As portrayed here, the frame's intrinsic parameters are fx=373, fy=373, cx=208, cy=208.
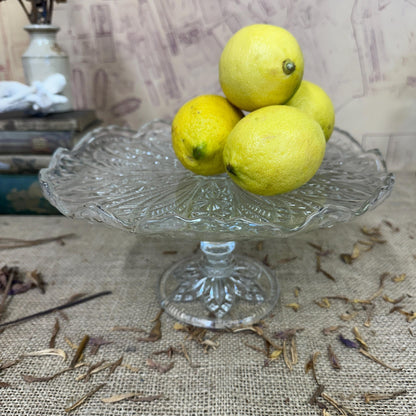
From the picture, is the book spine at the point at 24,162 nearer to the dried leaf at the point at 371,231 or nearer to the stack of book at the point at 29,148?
the stack of book at the point at 29,148

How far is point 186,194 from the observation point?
56 cm

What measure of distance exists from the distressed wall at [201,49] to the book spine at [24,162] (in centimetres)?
27

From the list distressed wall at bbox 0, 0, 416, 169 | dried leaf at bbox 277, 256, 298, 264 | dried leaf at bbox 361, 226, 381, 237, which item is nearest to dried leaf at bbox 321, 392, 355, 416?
dried leaf at bbox 277, 256, 298, 264

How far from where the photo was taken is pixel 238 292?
65 centimetres

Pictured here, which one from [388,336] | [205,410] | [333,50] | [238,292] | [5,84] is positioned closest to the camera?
[205,410]

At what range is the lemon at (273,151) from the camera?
450 mm

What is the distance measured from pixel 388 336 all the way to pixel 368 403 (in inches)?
5.3

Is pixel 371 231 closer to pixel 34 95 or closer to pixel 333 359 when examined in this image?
pixel 333 359

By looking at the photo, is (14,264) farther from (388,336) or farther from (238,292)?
(388,336)

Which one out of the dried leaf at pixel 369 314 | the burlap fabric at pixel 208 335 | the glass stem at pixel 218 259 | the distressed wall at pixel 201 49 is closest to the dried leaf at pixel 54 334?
the burlap fabric at pixel 208 335

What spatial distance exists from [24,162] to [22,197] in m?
0.09

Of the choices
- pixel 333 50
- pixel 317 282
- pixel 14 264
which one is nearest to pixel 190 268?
pixel 317 282

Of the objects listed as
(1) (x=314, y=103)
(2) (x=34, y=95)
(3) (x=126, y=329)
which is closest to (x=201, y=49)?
(2) (x=34, y=95)

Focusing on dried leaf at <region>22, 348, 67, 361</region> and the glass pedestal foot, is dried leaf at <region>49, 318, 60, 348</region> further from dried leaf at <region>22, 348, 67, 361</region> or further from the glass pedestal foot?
the glass pedestal foot
